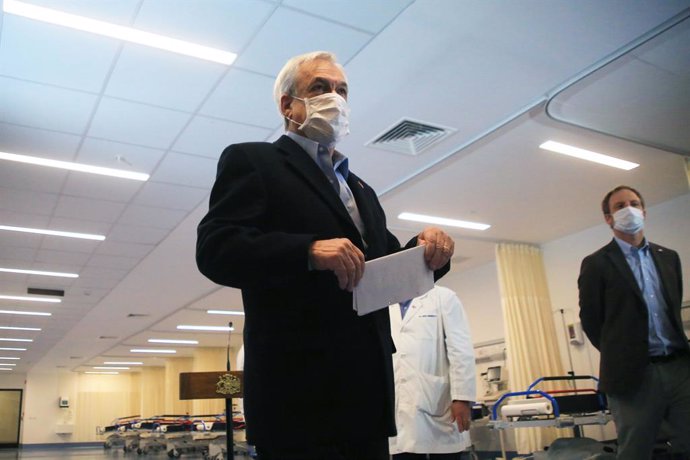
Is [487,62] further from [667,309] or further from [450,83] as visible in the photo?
[667,309]

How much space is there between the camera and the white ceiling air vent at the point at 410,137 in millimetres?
5336

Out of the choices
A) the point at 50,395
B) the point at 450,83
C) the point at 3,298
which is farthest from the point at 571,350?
the point at 50,395

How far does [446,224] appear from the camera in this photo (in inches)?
327

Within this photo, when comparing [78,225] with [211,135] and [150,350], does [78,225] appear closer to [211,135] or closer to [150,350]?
[211,135]

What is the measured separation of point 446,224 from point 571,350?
10.0 ft

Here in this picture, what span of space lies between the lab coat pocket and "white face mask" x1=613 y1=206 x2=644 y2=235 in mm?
1246

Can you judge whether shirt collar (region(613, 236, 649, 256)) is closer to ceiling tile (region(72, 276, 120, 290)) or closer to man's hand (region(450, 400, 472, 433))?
man's hand (region(450, 400, 472, 433))

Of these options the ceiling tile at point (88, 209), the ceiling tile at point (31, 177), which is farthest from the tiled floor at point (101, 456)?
the ceiling tile at point (31, 177)

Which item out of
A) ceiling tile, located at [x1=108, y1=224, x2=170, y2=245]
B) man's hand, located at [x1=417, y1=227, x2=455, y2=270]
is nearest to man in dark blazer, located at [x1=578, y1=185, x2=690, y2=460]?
man's hand, located at [x1=417, y1=227, x2=455, y2=270]

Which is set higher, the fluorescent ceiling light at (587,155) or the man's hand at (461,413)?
the fluorescent ceiling light at (587,155)

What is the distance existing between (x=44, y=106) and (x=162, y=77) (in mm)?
1176

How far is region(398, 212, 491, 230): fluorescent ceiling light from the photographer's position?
7.90 metres

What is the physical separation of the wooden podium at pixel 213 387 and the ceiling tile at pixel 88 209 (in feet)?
13.1

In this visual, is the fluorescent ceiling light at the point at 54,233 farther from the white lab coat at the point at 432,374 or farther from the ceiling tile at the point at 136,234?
the white lab coat at the point at 432,374
